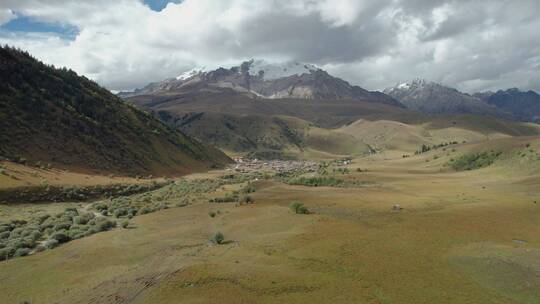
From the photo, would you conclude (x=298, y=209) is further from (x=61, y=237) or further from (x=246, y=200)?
(x=61, y=237)

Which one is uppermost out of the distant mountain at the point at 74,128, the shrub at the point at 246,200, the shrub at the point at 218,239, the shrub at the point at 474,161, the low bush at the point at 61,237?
the distant mountain at the point at 74,128

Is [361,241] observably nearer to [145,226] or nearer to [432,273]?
[432,273]

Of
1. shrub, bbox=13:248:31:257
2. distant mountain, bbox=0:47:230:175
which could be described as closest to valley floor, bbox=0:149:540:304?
shrub, bbox=13:248:31:257

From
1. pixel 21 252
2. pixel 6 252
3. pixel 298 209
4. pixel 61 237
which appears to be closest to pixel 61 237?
pixel 61 237

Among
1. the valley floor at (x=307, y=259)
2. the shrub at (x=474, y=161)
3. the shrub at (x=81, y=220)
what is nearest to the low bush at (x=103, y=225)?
the shrub at (x=81, y=220)

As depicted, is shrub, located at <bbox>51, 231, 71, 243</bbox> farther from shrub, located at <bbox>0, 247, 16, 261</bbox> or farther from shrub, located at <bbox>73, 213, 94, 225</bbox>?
shrub, located at <bbox>73, 213, 94, 225</bbox>

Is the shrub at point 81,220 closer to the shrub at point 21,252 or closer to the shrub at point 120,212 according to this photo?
the shrub at point 120,212

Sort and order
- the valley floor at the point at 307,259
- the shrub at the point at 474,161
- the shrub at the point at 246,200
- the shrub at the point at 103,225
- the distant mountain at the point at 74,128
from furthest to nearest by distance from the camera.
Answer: the distant mountain at the point at 74,128, the shrub at the point at 474,161, the shrub at the point at 246,200, the shrub at the point at 103,225, the valley floor at the point at 307,259
